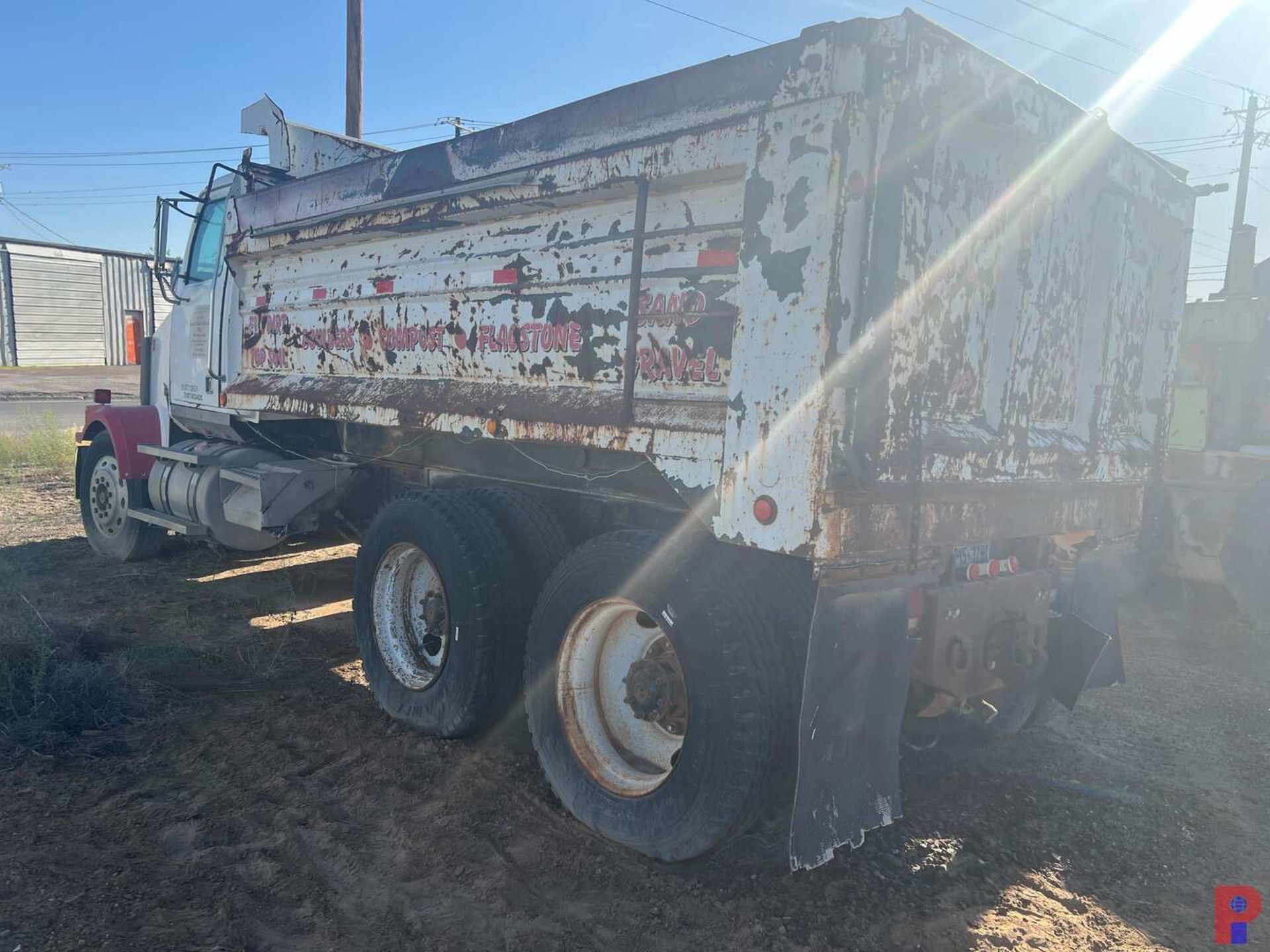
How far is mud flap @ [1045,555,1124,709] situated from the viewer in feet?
Answer: 12.3

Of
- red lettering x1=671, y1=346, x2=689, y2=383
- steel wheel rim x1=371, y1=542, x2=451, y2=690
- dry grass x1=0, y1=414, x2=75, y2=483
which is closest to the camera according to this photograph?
red lettering x1=671, y1=346, x2=689, y2=383

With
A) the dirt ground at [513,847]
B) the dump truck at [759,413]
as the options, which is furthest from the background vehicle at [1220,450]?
the dump truck at [759,413]

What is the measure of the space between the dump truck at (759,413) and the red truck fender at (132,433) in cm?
289

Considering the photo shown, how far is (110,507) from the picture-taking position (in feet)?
24.3

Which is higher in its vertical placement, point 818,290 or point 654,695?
point 818,290

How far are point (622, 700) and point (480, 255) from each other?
2.07 metres

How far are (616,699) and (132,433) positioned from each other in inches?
213

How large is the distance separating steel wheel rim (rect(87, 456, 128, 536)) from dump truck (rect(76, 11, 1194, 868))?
326 centimetres

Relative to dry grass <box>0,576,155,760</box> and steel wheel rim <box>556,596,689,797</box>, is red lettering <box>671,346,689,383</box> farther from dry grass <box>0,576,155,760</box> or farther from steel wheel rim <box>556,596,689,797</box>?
dry grass <box>0,576,155,760</box>

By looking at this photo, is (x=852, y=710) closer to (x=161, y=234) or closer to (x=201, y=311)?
(x=201, y=311)

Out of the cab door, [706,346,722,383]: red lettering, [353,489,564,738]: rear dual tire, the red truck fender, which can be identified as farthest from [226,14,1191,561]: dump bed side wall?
the red truck fender

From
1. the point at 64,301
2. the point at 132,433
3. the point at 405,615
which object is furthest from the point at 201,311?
the point at 64,301

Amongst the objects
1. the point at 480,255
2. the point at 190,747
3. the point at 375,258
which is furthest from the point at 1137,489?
the point at 190,747

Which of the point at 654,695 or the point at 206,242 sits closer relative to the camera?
the point at 654,695
